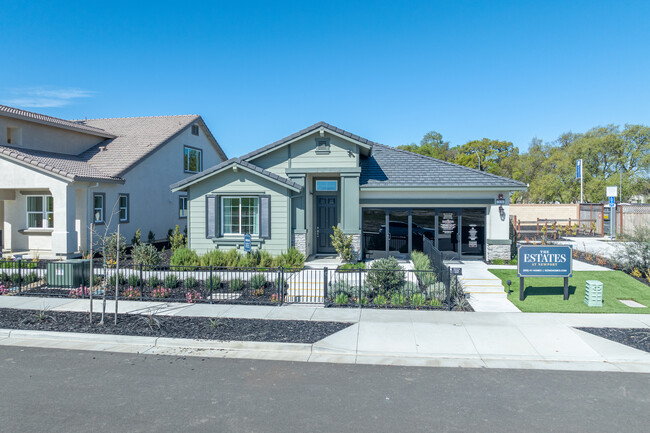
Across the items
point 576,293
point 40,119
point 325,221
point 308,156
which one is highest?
point 40,119

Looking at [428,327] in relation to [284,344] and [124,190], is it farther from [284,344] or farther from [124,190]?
[124,190]

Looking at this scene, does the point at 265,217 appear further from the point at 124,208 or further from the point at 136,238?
the point at 124,208

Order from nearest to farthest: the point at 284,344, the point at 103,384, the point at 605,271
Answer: the point at 103,384
the point at 284,344
the point at 605,271

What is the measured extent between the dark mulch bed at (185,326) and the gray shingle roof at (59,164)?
8.73 metres

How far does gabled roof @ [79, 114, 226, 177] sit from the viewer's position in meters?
21.8

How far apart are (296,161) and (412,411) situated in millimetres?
13089

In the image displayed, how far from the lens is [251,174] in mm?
17109

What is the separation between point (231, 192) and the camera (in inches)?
678

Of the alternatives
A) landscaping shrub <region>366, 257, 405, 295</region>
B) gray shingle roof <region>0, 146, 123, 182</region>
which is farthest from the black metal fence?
gray shingle roof <region>0, 146, 123, 182</region>

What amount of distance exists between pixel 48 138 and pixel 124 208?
199 inches

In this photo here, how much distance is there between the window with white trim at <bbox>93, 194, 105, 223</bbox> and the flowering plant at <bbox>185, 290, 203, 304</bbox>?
981 centimetres

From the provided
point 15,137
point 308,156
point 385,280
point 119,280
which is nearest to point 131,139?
point 15,137

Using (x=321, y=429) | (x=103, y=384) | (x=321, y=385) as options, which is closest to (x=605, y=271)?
(x=321, y=385)

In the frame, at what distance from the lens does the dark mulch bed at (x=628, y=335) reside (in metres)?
8.54
